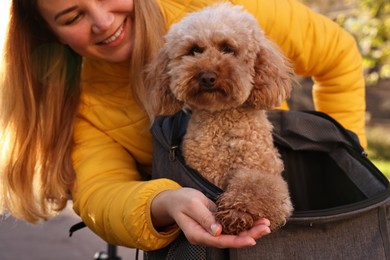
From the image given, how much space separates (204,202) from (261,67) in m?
0.52

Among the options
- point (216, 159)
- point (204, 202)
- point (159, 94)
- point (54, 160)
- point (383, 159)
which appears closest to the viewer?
point (204, 202)

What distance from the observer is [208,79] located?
169cm

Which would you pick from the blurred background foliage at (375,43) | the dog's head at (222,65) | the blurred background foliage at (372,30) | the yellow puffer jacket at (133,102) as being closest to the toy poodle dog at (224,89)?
the dog's head at (222,65)

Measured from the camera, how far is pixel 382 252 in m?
1.56

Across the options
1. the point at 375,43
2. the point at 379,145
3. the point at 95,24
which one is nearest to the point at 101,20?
the point at 95,24

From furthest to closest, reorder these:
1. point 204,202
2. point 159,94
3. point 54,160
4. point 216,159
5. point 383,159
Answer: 1. point 383,159
2. point 54,160
3. point 159,94
4. point 216,159
5. point 204,202

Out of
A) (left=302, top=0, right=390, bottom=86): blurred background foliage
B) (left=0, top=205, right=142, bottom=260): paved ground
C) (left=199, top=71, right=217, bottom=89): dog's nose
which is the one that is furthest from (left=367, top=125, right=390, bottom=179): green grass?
(left=199, top=71, right=217, bottom=89): dog's nose

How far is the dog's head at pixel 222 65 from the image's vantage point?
5.61 ft

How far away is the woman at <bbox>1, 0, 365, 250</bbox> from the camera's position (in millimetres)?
2123

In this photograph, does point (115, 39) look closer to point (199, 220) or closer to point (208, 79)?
point (208, 79)

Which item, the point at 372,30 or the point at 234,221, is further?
the point at 372,30

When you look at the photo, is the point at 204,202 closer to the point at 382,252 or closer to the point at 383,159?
the point at 382,252

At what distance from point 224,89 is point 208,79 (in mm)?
54

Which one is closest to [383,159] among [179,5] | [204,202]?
[179,5]
